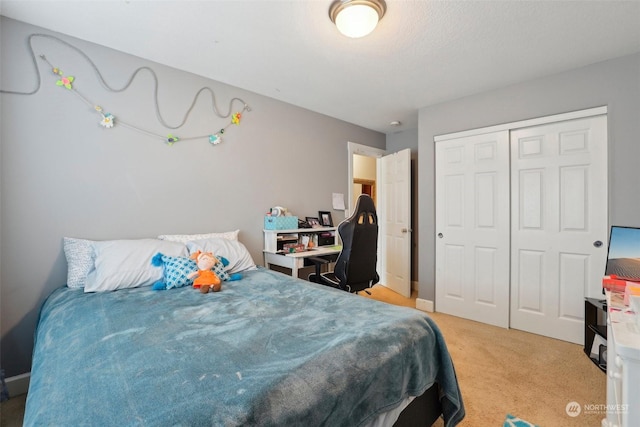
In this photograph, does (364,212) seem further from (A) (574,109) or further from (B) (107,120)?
(B) (107,120)

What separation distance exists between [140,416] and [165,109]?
2.36 meters

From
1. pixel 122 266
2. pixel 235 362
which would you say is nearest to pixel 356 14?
pixel 235 362

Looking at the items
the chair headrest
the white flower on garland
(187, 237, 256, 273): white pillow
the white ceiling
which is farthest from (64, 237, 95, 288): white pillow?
the chair headrest

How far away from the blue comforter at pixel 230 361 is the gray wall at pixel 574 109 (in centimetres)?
211

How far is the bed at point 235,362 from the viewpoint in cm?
77

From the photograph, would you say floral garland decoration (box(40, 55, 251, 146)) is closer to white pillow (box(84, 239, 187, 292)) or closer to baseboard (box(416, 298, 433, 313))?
white pillow (box(84, 239, 187, 292))

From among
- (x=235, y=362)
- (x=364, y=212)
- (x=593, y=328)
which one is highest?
(x=364, y=212)

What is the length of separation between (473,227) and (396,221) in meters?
1.13

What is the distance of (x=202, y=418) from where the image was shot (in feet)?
2.34

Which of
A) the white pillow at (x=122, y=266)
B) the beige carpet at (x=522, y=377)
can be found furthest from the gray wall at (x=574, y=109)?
the white pillow at (x=122, y=266)

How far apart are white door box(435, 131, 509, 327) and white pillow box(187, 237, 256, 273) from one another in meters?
2.21

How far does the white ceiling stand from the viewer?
1.71m

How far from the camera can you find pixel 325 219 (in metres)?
3.57

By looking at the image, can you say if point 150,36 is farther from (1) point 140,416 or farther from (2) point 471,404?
(2) point 471,404
